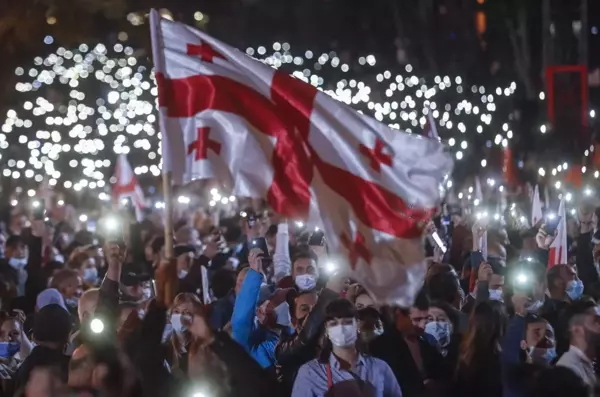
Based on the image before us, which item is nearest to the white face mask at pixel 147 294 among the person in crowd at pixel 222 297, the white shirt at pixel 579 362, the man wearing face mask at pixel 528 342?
the person in crowd at pixel 222 297

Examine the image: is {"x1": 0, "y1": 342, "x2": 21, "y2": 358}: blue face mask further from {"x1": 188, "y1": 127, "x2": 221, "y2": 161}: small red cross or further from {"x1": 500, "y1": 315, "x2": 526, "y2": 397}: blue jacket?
{"x1": 500, "y1": 315, "x2": 526, "y2": 397}: blue jacket

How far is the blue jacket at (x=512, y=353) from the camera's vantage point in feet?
22.0

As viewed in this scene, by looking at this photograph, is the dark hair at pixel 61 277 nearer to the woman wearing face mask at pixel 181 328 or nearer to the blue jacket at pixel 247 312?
the woman wearing face mask at pixel 181 328

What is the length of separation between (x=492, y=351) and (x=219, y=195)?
20.9 metres

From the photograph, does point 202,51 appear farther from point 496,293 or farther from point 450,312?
point 496,293

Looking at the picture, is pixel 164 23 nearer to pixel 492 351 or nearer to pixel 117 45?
pixel 492 351

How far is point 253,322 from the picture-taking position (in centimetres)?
741

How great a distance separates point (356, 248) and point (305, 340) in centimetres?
80

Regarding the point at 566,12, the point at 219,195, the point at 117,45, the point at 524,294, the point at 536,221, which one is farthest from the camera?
the point at 566,12

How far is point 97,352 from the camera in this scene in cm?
616

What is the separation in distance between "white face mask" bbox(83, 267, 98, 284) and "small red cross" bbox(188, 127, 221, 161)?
449 centimetres

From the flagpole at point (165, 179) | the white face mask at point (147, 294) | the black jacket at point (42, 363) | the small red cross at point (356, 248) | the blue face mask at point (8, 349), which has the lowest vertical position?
the blue face mask at point (8, 349)

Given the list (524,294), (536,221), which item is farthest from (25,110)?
(524,294)

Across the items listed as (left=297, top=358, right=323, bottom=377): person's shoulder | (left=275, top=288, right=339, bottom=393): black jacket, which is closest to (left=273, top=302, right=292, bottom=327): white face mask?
(left=275, top=288, right=339, bottom=393): black jacket
